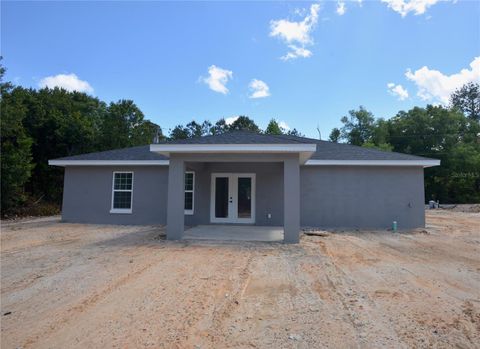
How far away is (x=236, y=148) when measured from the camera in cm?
843

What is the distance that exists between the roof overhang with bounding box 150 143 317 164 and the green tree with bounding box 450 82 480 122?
149ft

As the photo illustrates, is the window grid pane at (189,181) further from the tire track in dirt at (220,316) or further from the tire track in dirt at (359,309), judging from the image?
the tire track in dirt at (359,309)

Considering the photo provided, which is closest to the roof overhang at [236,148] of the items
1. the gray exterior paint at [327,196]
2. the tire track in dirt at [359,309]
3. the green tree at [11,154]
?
the gray exterior paint at [327,196]

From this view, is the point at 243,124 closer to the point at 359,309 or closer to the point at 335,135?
the point at 335,135

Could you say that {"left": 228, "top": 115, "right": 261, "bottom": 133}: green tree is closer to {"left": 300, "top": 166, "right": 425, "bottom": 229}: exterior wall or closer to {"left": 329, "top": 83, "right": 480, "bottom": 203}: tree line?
{"left": 329, "top": 83, "right": 480, "bottom": 203}: tree line

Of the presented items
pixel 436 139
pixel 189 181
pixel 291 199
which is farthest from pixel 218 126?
pixel 291 199

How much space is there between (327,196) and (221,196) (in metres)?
4.26

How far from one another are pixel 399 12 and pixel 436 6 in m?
1.26

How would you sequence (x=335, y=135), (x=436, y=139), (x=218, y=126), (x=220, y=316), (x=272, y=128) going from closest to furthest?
(x=220, y=316) < (x=436, y=139) < (x=272, y=128) < (x=335, y=135) < (x=218, y=126)

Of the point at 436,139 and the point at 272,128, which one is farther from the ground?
the point at 272,128

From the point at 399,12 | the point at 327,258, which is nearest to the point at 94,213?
the point at 327,258

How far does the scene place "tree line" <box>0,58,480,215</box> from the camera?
16.9 m

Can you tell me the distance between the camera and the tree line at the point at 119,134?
665 inches

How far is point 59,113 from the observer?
2212 centimetres
